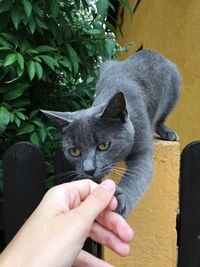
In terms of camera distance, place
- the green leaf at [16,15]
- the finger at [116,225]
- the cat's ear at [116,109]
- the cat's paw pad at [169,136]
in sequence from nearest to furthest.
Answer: the finger at [116,225] < the cat's ear at [116,109] < the green leaf at [16,15] < the cat's paw pad at [169,136]

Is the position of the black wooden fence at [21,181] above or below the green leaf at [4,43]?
below

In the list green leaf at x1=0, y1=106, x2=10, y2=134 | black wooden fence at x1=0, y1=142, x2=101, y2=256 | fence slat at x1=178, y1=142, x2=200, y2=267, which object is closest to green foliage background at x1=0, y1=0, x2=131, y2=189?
green leaf at x1=0, y1=106, x2=10, y2=134

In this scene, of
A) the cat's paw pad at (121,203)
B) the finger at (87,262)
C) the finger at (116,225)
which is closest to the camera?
the finger at (116,225)

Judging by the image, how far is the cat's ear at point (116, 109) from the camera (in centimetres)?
165

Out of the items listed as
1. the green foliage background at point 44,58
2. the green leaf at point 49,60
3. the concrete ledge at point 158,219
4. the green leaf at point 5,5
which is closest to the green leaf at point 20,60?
the green foliage background at point 44,58

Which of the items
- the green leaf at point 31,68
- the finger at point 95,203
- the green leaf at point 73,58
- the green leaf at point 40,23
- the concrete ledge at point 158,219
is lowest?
the concrete ledge at point 158,219

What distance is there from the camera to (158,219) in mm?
1895

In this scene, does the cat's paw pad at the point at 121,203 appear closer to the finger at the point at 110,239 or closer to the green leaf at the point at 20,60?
the finger at the point at 110,239

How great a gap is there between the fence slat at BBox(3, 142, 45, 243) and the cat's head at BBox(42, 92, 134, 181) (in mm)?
145

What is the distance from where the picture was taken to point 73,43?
208 cm

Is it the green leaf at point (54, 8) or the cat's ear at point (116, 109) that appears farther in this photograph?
the green leaf at point (54, 8)

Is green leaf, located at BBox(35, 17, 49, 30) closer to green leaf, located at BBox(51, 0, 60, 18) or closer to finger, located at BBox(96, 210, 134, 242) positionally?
green leaf, located at BBox(51, 0, 60, 18)

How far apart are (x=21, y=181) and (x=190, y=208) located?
2.38 ft

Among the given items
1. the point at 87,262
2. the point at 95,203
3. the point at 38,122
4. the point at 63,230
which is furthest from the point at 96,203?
the point at 38,122
